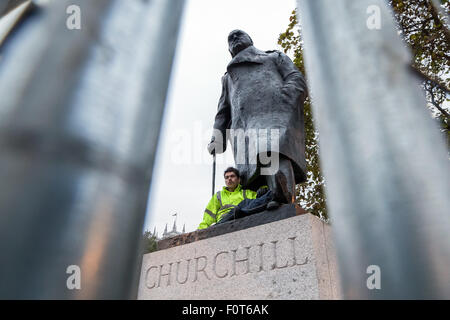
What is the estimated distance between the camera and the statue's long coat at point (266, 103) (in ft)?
11.3

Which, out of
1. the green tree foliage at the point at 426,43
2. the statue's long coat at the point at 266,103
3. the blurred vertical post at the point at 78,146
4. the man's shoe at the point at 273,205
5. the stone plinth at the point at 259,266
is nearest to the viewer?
the blurred vertical post at the point at 78,146

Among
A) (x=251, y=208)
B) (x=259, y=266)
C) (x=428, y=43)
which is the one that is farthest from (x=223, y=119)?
(x=428, y=43)

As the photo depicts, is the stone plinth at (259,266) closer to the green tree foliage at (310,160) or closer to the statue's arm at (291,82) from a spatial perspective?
the statue's arm at (291,82)

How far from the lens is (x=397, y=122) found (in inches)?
12.3

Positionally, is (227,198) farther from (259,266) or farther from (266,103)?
(259,266)

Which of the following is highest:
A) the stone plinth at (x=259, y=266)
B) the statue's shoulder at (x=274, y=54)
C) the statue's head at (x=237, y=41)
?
the statue's head at (x=237, y=41)

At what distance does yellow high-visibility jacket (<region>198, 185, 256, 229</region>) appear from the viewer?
363cm

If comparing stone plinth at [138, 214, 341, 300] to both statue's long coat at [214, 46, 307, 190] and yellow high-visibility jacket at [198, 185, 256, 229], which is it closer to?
yellow high-visibility jacket at [198, 185, 256, 229]

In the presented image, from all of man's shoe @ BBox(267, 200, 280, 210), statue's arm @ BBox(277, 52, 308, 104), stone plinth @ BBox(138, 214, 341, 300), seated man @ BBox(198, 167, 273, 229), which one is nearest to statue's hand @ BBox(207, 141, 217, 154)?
seated man @ BBox(198, 167, 273, 229)

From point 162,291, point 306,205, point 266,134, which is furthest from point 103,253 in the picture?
point 306,205

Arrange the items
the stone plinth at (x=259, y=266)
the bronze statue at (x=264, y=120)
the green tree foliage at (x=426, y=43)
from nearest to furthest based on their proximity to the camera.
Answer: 1. the stone plinth at (x=259, y=266)
2. the bronze statue at (x=264, y=120)
3. the green tree foliage at (x=426, y=43)

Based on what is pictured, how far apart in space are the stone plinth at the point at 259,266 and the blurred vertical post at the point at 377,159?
6.61ft

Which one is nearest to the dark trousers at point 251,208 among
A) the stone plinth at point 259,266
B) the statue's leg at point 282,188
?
the statue's leg at point 282,188

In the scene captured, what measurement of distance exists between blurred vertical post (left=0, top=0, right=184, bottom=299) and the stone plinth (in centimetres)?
208
